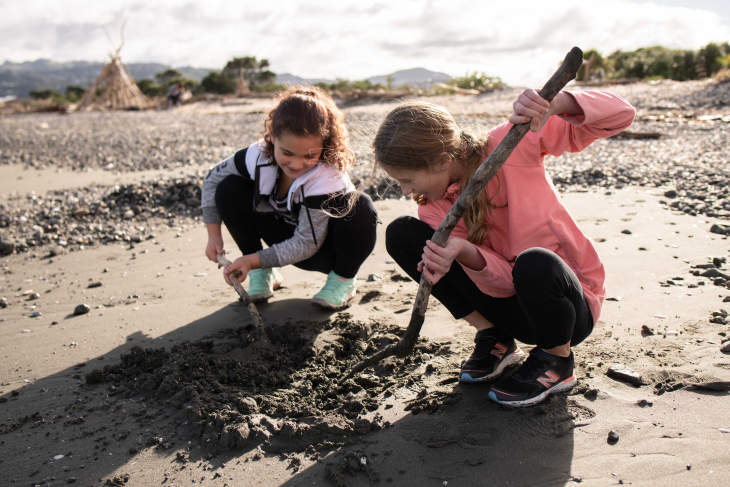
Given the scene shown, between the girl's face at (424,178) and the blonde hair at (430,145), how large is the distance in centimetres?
2

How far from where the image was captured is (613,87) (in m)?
14.2

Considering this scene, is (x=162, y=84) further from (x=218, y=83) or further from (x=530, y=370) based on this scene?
(x=530, y=370)

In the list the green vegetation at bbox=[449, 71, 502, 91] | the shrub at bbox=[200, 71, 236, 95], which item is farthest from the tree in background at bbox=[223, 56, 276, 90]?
the green vegetation at bbox=[449, 71, 502, 91]

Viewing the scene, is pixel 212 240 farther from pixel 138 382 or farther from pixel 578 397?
pixel 578 397

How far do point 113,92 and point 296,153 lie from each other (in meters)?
21.2

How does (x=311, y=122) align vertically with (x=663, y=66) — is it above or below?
below

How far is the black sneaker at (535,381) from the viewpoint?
1734 mm

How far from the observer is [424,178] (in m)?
1.85

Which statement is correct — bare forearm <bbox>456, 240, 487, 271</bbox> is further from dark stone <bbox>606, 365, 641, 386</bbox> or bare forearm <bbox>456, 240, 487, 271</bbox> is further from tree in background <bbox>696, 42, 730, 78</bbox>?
tree in background <bbox>696, 42, 730, 78</bbox>

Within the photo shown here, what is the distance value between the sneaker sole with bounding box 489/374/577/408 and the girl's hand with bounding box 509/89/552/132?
2.96 ft

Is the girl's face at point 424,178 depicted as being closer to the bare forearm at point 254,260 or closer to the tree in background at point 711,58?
the bare forearm at point 254,260

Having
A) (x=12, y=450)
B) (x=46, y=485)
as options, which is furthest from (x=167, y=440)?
(x=12, y=450)

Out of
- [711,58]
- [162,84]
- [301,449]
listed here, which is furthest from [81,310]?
[162,84]

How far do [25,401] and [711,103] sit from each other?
497 inches
